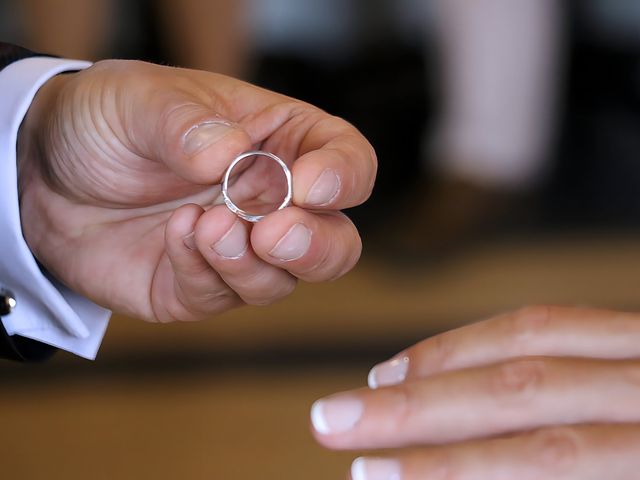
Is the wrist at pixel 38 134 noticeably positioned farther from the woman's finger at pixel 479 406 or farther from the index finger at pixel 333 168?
the woman's finger at pixel 479 406

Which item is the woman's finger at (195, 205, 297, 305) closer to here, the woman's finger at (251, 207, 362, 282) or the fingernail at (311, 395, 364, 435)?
the woman's finger at (251, 207, 362, 282)

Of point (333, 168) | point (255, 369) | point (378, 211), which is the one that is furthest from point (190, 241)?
point (378, 211)

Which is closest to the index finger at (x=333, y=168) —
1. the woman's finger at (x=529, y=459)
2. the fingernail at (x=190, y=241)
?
the fingernail at (x=190, y=241)

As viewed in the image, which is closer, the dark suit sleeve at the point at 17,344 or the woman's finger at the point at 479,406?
the woman's finger at the point at 479,406

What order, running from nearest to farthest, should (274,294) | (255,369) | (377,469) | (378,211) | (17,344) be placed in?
(377,469), (274,294), (17,344), (255,369), (378,211)

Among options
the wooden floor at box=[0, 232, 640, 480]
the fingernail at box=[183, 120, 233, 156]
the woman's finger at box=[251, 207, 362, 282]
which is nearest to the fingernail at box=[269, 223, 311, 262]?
the woman's finger at box=[251, 207, 362, 282]

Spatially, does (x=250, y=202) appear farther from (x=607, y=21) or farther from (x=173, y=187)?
(x=607, y=21)

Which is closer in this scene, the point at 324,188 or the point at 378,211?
the point at 324,188

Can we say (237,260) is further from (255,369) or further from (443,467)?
(255,369)
